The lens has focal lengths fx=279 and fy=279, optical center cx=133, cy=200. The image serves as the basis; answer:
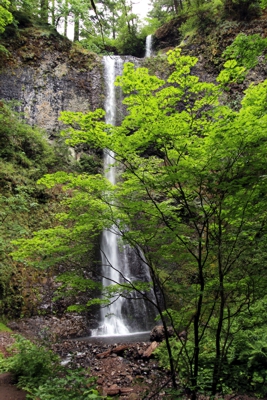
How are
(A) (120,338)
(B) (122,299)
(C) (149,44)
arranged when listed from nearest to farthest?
1. (A) (120,338)
2. (B) (122,299)
3. (C) (149,44)

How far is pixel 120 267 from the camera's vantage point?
12.1 metres

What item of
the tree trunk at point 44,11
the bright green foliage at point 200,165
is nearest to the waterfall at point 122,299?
the bright green foliage at point 200,165

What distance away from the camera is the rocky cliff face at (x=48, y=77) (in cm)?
1520

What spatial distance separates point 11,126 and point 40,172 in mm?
2290

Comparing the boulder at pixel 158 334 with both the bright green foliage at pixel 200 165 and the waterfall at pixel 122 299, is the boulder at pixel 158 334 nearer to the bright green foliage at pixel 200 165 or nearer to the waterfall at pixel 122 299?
the waterfall at pixel 122 299

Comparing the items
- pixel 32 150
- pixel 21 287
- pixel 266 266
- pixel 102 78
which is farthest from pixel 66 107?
pixel 266 266

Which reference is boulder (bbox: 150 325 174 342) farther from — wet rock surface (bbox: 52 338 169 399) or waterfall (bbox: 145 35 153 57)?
waterfall (bbox: 145 35 153 57)

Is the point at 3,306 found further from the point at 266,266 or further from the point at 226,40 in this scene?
the point at 226,40

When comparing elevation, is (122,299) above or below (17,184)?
below

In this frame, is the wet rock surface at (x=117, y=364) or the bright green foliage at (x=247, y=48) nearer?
the bright green foliage at (x=247, y=48)

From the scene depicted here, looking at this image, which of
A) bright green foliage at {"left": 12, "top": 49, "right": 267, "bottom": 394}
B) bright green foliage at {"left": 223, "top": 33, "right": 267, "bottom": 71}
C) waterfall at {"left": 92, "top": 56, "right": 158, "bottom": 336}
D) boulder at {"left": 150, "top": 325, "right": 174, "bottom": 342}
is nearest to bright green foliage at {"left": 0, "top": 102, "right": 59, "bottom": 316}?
waterfall at {"left": 92, "top": 56, "right": 158, "bottom": 336}

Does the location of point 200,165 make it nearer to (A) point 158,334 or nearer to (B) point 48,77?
(A) point 158,334

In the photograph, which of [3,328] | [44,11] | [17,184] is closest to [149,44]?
[44,11]

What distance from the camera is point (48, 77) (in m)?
16.2
